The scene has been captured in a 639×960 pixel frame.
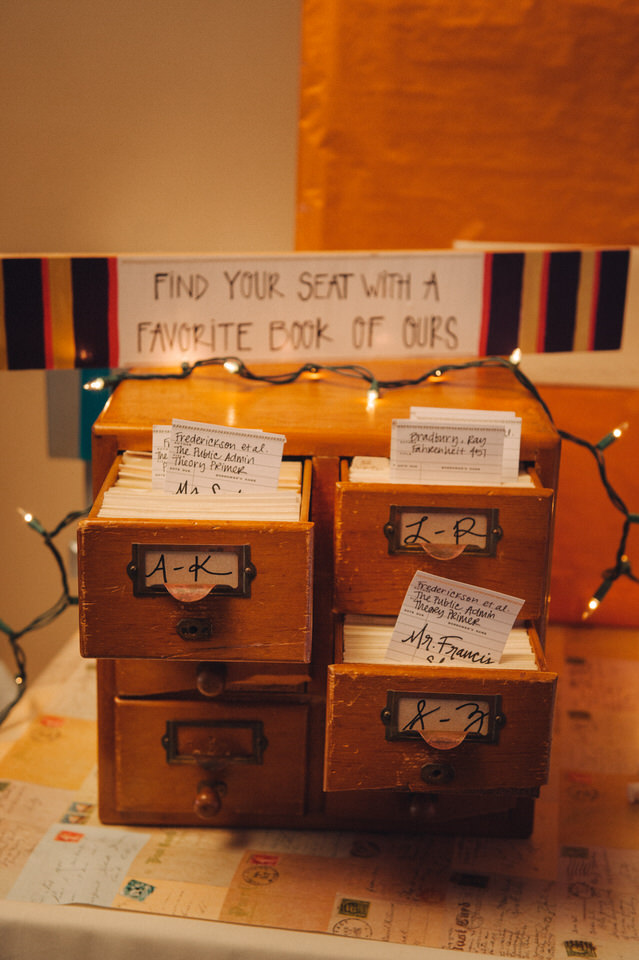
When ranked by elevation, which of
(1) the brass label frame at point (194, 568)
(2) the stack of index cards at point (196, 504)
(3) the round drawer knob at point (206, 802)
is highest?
(2) the stack of index cards at point (196, 504)

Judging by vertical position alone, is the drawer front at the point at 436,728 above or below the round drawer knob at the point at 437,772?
above

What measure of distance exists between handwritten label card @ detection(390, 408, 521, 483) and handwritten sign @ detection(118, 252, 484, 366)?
0.31 meters

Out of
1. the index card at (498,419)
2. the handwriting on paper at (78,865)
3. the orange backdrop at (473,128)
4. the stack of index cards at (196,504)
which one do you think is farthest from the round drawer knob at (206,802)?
the orange backdrop at (473,128)

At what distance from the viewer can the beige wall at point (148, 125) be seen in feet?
4.89

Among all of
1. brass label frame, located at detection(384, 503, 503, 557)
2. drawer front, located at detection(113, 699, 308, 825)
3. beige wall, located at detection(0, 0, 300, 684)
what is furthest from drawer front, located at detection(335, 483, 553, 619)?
beige wall, located at detection(0, 0, 300, 684)

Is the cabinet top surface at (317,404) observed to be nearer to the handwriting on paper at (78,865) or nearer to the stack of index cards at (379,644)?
the stack of index cards at (379,644)

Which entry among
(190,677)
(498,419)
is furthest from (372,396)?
(190,677)

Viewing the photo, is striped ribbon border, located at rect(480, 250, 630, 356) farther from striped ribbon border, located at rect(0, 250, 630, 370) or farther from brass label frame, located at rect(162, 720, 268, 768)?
brass label frame, located at rect(162, 720, 268, 768)

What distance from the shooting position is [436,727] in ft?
→ 2.80

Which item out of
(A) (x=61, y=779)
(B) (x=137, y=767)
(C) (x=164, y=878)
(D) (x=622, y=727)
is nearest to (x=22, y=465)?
(A) (x=61, y=779)

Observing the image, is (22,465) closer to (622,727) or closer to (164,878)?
(164,878)

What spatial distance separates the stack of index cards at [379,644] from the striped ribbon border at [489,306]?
1.54 ft

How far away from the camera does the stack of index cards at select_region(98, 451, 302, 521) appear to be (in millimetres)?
881

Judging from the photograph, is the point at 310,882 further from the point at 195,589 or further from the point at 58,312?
the point at 58,312
